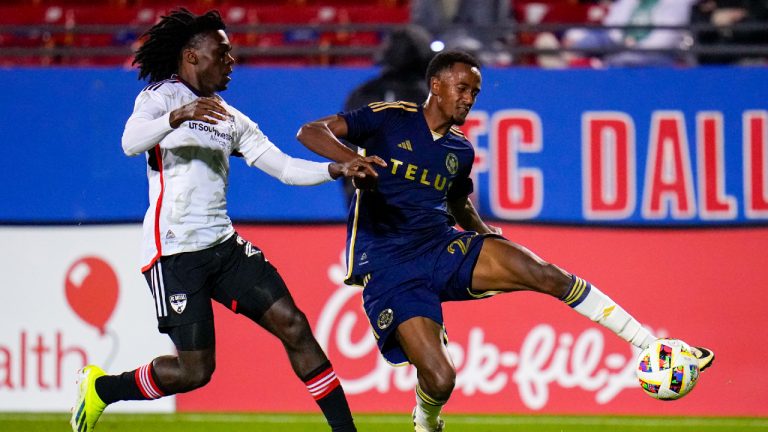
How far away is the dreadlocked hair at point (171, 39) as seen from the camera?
19.1ft

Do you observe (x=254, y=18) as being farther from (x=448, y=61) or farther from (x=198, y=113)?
(x=198, y=113)

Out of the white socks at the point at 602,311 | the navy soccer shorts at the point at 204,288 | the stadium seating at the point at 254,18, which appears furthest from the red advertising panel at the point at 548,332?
the navy soccer shorts at the point at 204,288

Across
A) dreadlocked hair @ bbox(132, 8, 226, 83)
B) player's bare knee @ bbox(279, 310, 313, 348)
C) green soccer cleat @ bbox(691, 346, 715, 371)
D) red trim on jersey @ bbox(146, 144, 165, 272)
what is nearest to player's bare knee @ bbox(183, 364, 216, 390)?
player's bare knee @ bbox(279, 310, 313, 348)

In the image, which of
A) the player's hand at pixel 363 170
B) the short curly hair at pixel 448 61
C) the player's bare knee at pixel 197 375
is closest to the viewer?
the player's hand at pixel 363 170

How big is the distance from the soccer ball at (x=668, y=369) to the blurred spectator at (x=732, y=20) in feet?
12.5

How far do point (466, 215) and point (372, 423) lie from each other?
6.20 ft

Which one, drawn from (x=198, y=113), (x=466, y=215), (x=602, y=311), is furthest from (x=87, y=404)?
(x=602, y=311)

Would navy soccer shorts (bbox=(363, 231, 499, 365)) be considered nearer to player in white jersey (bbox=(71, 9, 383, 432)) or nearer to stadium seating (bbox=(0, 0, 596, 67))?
player in white jersey (bbox=(71, 9, 383, 432))

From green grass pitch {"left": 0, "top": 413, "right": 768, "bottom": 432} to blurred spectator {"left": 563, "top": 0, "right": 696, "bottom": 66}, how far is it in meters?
2.82

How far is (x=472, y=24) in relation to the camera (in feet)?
28.9

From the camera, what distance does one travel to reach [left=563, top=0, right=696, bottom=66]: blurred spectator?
9.03 meters

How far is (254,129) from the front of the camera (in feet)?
19.7

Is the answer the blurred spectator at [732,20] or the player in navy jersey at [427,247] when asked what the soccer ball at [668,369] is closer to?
the player in navy jersey at [427,247]

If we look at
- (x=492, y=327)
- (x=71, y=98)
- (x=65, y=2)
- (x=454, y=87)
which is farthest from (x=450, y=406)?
(x=65, y=2)
